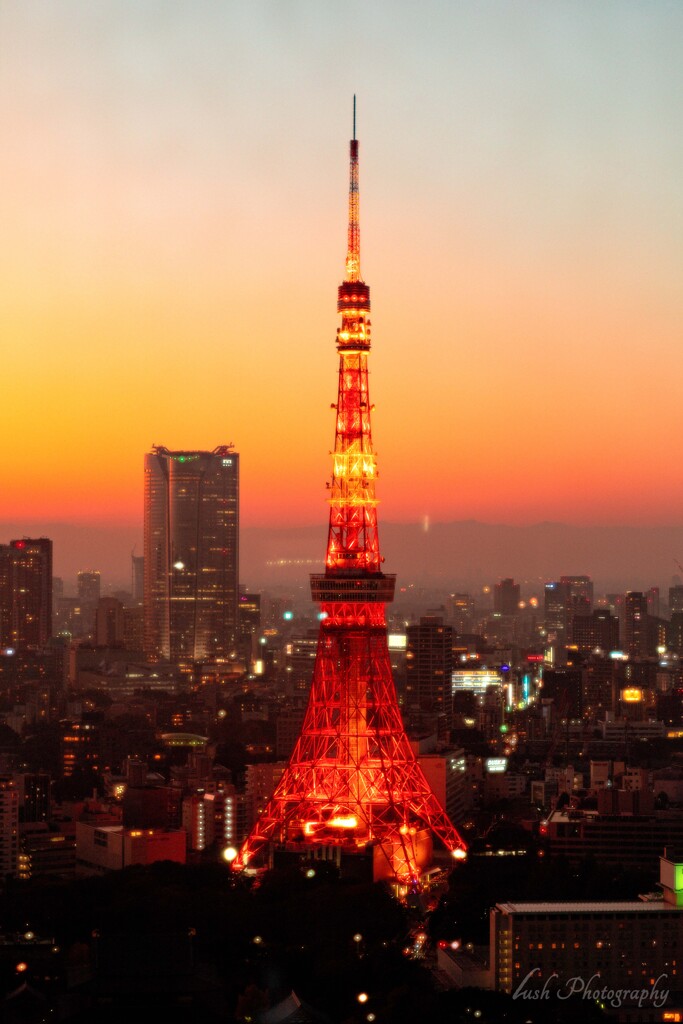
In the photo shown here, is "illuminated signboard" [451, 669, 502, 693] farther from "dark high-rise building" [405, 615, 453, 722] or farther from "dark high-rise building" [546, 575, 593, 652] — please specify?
"dark high-rise building" [546, 575, 593, 652]

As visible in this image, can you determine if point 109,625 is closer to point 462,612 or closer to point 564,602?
point 462,612

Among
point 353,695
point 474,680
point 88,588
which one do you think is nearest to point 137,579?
point 88,588

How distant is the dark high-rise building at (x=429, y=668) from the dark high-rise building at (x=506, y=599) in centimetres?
2571

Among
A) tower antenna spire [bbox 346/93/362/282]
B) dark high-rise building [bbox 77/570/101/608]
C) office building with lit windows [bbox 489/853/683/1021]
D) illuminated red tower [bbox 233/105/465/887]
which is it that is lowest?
office building with lit windows [bbox 489/853/683/1021]

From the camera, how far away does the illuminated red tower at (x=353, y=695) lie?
2772 centimetres

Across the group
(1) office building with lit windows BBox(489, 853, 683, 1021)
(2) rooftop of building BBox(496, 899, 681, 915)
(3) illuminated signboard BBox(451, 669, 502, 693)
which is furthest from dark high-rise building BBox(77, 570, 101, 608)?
(1) office building with lit windows BBox(489, 853, 683, 1021)

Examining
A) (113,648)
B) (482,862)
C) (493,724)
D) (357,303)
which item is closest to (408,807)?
(482,862)

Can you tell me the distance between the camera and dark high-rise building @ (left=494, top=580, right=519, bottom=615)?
77.2 meters

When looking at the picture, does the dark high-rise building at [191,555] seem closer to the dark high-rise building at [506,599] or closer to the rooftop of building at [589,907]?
the dark high-rise building at [506,599]

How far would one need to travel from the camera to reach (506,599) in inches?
3076

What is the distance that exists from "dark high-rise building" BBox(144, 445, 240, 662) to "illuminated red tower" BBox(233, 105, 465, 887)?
38.1 meters

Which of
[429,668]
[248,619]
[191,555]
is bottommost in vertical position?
[429,668]

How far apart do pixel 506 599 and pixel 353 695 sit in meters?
50.3

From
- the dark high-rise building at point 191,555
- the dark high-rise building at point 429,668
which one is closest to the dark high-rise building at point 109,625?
the dark high-rise building at point 191,555
